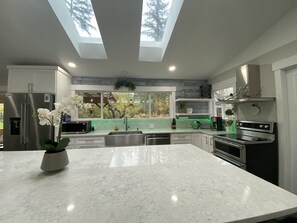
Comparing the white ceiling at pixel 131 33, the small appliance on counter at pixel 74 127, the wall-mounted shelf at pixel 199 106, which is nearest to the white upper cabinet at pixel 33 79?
the white ceiling at pixel 131 33

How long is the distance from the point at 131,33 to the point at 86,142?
223 cm

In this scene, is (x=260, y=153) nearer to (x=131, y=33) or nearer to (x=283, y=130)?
(x=283, y=130)

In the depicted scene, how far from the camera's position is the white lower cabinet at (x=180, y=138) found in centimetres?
324

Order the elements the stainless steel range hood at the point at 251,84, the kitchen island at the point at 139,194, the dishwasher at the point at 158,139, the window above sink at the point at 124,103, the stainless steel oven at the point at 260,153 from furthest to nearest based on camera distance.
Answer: the window above sink at the point at 124,103 → the dishwasher at the point at 158,139 → the stainless steel range hood at the point at 251,84 → the stainless steel oven at the point at 260,153 → the kitchen island at the point at 139,194

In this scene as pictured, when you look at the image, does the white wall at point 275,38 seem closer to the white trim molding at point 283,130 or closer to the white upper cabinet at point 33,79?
the white trim molding at point 283,130

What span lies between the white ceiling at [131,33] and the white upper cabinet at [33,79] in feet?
0.49

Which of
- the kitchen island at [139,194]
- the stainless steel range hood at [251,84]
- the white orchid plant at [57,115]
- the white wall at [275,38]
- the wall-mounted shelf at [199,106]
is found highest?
the white wall at [275,38]

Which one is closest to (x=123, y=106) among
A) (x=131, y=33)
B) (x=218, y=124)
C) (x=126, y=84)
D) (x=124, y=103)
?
(x=124, y=103)

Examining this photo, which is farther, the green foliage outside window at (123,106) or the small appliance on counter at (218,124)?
the green foliage outside window at (123,106)

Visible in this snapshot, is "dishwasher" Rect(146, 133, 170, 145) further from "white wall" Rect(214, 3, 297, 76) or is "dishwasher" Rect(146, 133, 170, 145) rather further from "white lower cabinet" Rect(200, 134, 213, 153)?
"white wall" Rect(214, 3, 297, 76)

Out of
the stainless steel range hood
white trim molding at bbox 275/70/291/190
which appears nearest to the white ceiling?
the stainless steel range hood

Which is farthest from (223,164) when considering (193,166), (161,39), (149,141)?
(161,39)

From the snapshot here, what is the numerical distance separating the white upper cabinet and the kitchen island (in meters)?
2.15

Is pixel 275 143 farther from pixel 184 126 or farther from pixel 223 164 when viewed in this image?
pixel 184 126
